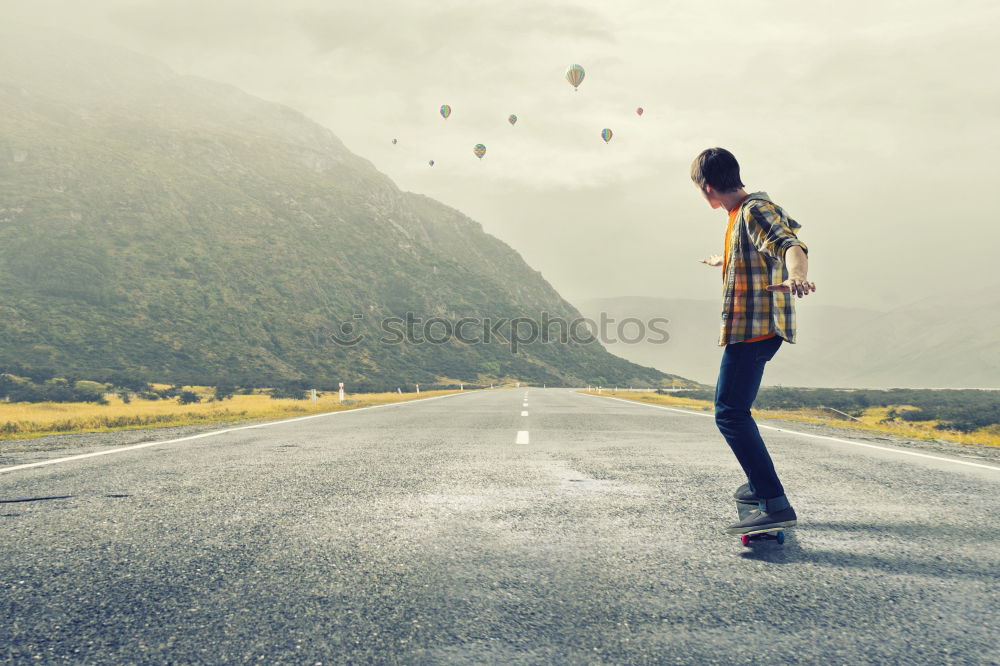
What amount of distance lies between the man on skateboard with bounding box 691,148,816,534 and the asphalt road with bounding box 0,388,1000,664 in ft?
1.04

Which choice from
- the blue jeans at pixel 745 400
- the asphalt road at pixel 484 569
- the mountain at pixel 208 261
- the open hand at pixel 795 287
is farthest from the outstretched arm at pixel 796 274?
the mountain at pixel 208 261

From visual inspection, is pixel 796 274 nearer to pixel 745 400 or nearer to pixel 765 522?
pixel 745 400

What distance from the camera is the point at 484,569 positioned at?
296cm

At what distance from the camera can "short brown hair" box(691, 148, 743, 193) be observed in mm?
3969

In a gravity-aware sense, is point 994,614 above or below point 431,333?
below

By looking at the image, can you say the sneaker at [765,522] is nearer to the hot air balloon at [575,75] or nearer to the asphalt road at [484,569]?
the asphalt road at [484,569]

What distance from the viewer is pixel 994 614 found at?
7.97ft

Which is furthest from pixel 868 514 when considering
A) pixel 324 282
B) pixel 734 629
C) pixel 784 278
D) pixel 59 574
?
pixel 324 282

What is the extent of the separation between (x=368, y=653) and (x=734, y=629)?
1.26 metres

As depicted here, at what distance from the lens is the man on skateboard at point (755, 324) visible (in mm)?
3520

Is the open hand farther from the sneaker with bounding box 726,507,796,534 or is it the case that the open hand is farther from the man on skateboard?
the sneaker with bounding box 726,507,796,534

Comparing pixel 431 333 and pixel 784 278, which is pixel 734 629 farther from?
pixel 431 333

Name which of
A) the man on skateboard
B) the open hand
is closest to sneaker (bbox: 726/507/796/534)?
the man on skateboard

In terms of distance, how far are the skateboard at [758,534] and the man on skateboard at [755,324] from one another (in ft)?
0.07
